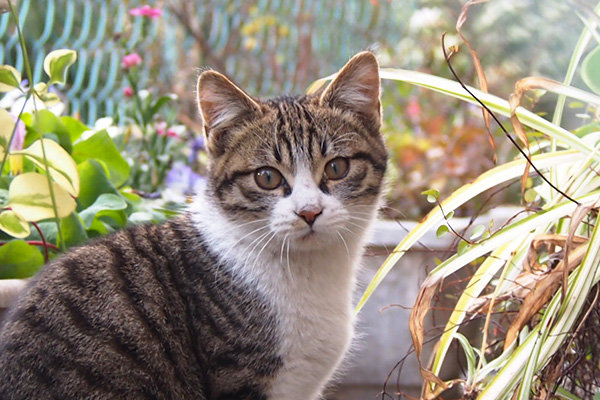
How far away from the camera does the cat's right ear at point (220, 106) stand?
1.85 m

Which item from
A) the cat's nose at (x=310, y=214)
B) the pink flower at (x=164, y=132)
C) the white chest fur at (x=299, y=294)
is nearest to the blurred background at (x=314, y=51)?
the pink flower at (x=164, y=132)

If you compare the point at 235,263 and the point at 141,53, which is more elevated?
the point at 141,53

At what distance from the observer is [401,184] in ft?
13.9

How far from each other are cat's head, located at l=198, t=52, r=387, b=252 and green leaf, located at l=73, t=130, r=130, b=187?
54cm

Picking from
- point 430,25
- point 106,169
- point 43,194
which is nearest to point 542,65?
point 430,25

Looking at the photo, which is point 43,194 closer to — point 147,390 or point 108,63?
point 147,390

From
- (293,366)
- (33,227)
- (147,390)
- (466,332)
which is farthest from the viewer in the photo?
(466,332)

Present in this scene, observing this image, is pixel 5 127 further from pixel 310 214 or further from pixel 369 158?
pixel 369 158

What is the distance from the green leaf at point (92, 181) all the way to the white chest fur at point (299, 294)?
44 cm

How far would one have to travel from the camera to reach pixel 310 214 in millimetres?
1712

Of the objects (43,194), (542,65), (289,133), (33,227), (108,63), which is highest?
(542,65)

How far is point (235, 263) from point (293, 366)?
321mm

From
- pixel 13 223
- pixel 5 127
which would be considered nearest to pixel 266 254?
pixel 13 223

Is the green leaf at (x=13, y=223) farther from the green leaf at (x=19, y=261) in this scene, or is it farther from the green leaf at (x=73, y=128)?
the green leaf at (x=73, y=128)
